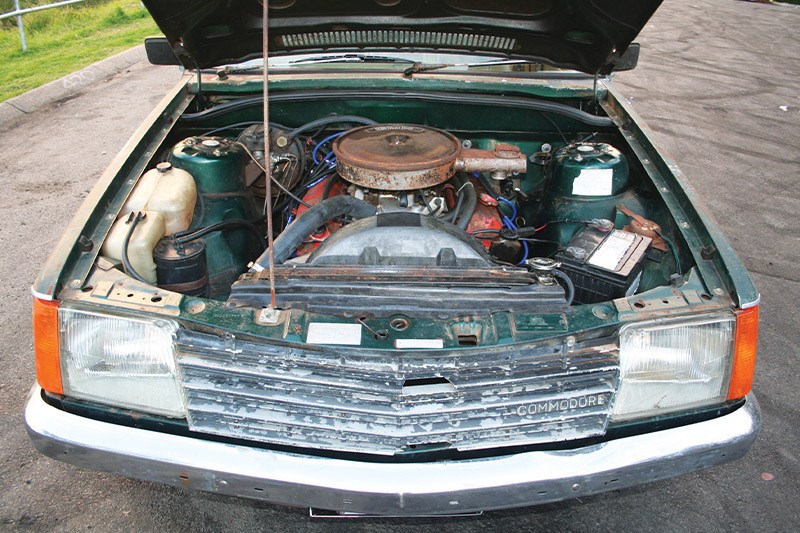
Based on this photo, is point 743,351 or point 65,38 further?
point 65,38

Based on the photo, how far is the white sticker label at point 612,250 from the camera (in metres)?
2.00

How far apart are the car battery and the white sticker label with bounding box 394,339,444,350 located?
686mm

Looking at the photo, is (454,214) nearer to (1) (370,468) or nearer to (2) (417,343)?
(2) (417,343)

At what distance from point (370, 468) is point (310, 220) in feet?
2.90

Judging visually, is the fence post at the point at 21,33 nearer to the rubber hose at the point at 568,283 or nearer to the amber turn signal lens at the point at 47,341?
the amber turn signal lens at the point at 47,341

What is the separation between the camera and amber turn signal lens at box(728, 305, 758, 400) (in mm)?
1608

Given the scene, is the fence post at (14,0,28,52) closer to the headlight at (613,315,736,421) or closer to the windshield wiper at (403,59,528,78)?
the windshield wiper at (403,59,528,78)

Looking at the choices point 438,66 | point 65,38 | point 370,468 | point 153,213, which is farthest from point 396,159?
point 65,38

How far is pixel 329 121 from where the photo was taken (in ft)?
8.89

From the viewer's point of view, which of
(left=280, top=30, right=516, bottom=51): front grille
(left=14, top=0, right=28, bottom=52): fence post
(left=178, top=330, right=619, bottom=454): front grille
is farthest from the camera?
(left=14, top=0, right=28, bottom=52): fence post

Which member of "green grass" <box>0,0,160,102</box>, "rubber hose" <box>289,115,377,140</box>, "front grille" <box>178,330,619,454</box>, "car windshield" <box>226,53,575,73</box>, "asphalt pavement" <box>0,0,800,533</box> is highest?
"car windshield" <box>226,53,575,73</box>

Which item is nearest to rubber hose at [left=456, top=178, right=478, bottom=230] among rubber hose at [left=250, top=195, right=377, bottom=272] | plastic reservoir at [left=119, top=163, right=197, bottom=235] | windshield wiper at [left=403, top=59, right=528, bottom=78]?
rubber hose at [left=250, top=195, right=377, bottom=272]

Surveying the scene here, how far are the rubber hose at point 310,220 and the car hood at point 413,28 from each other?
28.6 inches

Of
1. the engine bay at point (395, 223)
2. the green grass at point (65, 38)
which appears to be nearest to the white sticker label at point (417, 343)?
the engine bay at point (395, 223)
